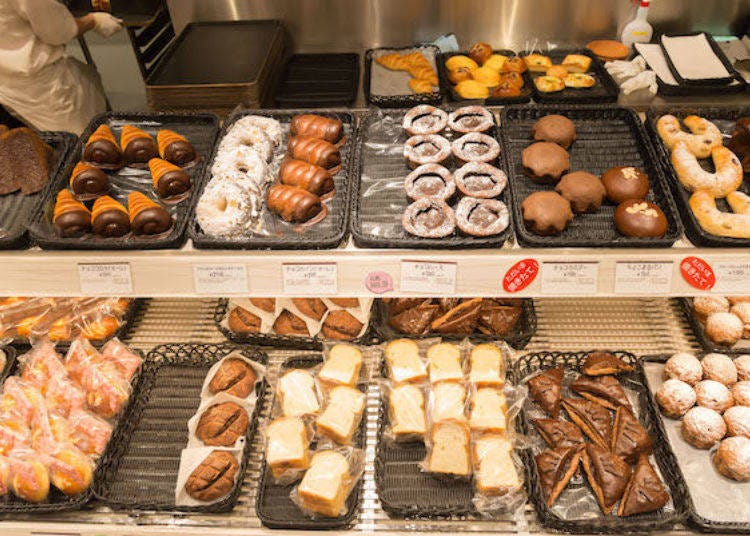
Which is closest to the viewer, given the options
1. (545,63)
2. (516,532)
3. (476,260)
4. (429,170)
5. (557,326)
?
(476,260)

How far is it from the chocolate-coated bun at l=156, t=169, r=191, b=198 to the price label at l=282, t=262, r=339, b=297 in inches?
19.3

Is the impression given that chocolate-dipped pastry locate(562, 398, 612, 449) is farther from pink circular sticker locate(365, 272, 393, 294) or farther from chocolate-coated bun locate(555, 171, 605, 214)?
pink circular sticker locate(365, 272, 393, 294)

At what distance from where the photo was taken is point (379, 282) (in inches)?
67.3

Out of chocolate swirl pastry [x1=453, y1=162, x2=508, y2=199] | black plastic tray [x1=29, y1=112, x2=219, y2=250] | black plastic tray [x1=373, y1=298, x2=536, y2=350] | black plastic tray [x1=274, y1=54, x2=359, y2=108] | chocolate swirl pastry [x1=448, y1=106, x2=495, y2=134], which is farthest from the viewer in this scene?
black plastic tray [x1=274, y1=54, x2=359, y2=108]

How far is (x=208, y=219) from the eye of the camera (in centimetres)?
175

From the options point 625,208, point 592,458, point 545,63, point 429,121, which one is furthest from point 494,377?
point 545,63

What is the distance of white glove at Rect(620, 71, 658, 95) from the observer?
265cm

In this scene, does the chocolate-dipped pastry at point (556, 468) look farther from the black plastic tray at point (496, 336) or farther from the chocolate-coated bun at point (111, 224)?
the chocolate-coated bun at point (111, 224)

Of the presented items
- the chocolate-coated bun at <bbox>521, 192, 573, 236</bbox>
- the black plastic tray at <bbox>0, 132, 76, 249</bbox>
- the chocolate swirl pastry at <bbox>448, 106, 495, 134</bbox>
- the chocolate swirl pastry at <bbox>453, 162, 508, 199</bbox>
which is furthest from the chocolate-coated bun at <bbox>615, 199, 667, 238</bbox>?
the black plastic tray at <bbox>0, 132, 76, 249</bbox>

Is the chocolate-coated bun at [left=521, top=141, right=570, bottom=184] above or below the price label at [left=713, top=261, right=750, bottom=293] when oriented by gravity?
above

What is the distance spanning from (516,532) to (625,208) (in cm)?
97

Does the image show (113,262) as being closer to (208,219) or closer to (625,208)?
(208,219)

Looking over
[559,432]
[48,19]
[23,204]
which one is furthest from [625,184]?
[48,19]

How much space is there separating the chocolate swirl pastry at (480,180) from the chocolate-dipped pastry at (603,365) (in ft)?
2.37
